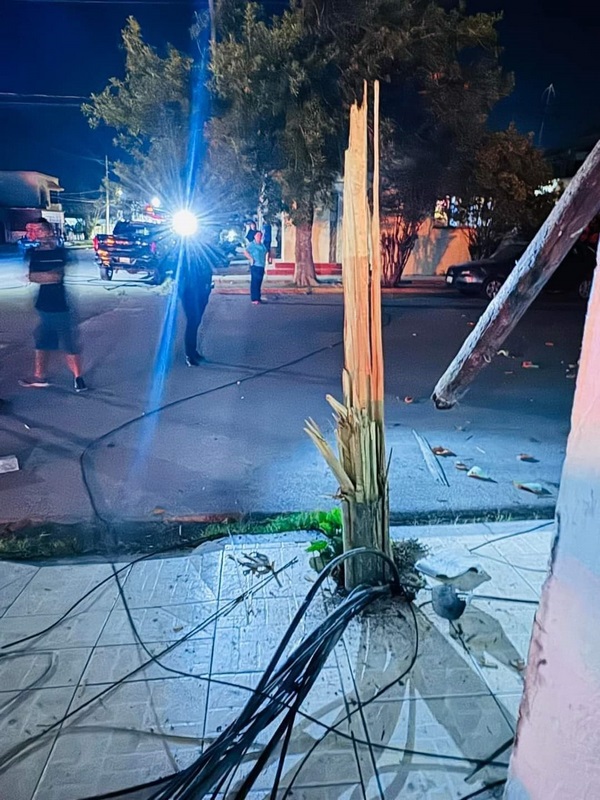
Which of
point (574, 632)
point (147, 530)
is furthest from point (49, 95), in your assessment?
point (574, 632)

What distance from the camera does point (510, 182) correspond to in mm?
5926

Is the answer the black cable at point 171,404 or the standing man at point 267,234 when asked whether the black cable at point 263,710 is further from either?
the standing man at point 267,234

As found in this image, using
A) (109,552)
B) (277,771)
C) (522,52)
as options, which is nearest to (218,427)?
(109,552)

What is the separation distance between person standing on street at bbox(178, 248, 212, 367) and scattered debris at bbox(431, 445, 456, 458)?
2808mm

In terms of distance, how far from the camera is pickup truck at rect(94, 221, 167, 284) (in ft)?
16.0

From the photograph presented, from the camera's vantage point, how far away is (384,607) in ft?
8.07

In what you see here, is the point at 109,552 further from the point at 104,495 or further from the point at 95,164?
the point at 95,164

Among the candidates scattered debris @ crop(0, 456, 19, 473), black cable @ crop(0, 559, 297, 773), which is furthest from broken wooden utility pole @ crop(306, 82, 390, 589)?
scattered debris @ crop(0, 456, 19, 473)

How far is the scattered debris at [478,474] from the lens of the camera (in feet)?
12.7

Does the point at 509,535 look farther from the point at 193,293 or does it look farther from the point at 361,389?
the point at 193,293

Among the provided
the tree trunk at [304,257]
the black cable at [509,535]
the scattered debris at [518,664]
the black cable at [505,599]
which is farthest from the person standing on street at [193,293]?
the scattered debris at [518,664]

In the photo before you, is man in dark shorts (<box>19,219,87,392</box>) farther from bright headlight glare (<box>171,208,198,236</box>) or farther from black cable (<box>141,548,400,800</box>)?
black cable (<box>141,548,400,800</box>)

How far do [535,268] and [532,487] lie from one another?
2762 millimetres

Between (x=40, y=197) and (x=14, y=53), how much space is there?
44.3 inches
